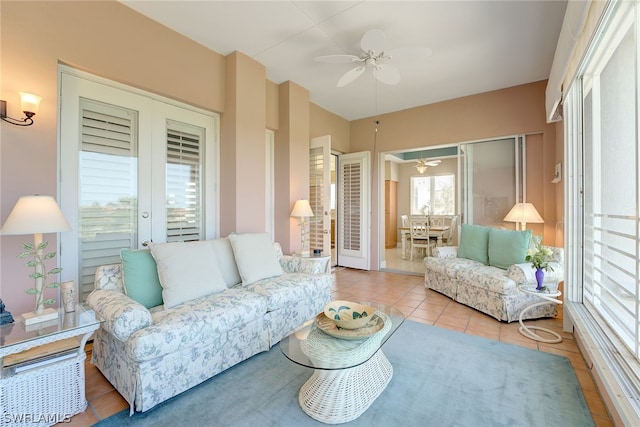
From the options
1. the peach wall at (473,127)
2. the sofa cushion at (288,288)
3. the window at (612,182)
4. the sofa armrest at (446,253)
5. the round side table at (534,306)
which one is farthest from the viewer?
the sofa armrest at (446,253)

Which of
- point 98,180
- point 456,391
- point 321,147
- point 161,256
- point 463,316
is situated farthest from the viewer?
point 321,147

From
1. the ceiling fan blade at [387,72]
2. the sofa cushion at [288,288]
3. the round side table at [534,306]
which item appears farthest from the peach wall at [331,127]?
the round side table at [534,306]

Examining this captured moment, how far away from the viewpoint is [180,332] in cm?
172

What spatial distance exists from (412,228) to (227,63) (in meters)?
4.75

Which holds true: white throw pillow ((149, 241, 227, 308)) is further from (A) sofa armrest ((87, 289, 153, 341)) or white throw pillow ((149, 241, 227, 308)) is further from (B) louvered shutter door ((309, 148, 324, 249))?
(B) louvered shutter door ((309, 148, 324, 249))

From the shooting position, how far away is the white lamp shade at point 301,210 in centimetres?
394

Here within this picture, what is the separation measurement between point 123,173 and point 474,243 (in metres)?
4.17

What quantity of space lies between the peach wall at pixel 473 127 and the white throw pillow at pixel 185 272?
359 cm

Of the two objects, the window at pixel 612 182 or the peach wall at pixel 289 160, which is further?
the peach wall at pixel 289 160

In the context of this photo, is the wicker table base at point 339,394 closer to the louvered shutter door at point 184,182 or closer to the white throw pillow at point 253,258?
the white throw pillow at point 253,258

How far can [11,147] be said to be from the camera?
1.98 m

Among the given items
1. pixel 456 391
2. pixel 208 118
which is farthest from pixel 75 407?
pixel 208 118

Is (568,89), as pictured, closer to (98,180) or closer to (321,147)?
(321,147)

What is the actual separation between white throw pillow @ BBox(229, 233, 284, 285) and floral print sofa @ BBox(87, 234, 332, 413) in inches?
3.5
